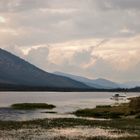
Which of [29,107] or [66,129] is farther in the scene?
[29,107]

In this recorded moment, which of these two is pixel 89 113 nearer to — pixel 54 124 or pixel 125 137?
pixel 54 124

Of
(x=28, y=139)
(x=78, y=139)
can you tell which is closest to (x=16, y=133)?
(x=28, y=139)

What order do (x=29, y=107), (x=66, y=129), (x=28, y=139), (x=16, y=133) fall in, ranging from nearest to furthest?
(x=28, y=139) → (x=16, y=133) → (x=66, y=129) → (x=29, y=107)

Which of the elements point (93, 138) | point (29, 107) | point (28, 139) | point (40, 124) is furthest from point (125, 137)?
point (29, 107)

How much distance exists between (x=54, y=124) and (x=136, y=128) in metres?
15.6

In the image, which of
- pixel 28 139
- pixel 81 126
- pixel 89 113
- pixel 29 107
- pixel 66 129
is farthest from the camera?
pixel 29 107

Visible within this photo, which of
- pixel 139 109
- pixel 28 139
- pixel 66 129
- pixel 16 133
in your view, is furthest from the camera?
pixel 139 109

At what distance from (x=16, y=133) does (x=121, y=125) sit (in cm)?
2193

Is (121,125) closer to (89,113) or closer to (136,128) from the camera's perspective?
(136,128)

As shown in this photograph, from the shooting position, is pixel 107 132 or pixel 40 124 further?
pixel 40 124

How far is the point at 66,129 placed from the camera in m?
72.8

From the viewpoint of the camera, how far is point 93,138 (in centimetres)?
6078

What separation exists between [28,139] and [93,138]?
8.96 meters

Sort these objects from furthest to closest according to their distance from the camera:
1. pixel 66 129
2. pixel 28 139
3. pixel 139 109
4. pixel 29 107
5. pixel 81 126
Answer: pixel 29 107 → pixel 139 109 → pixel 81 126 → pixel 66 129 → pixel 28 139
